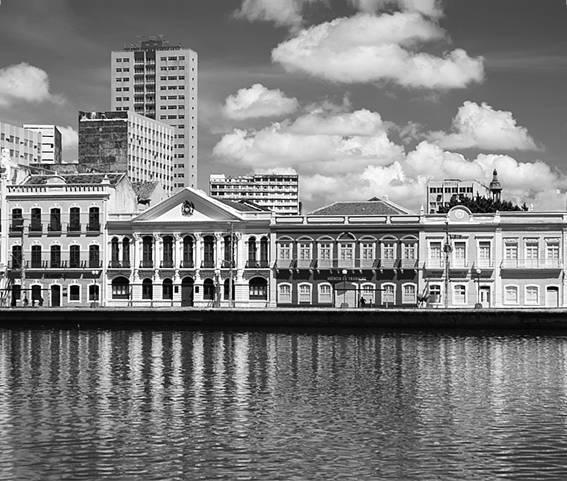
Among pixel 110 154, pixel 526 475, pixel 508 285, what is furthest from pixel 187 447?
pixel 110 154

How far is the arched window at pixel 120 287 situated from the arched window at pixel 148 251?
7.93ft

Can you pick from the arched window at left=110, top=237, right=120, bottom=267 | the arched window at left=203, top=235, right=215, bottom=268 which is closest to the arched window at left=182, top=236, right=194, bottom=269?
the arched window at left=203, top=235, right=215, bottom=268

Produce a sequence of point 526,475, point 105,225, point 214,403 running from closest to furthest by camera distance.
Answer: point 526,475, point 214,403, point 105,225

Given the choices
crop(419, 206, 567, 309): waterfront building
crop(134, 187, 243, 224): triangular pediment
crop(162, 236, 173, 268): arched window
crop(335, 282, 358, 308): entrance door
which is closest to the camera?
crop(419, 206, 567, 309): waterfront building

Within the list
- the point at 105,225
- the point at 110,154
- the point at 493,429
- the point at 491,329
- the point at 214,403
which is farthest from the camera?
the point at 110,154

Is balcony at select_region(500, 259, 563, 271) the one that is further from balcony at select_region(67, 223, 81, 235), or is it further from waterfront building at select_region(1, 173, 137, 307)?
balcony at select_region(67, 223, 81, 235)

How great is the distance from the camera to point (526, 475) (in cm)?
2809

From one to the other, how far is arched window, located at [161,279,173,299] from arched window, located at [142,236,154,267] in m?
2.03

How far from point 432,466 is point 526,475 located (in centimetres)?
266

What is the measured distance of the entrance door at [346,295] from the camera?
86.4 meters

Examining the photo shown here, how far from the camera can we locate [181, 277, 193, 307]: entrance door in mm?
88562

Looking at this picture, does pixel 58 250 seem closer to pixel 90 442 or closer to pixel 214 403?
pixel 214 403

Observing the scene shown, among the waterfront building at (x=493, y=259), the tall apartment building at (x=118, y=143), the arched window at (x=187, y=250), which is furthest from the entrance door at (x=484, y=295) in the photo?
the tall apartment building at (x=118, y=143)

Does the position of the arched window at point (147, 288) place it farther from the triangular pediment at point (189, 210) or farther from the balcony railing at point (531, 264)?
the balcony railing at point (531, 264)
